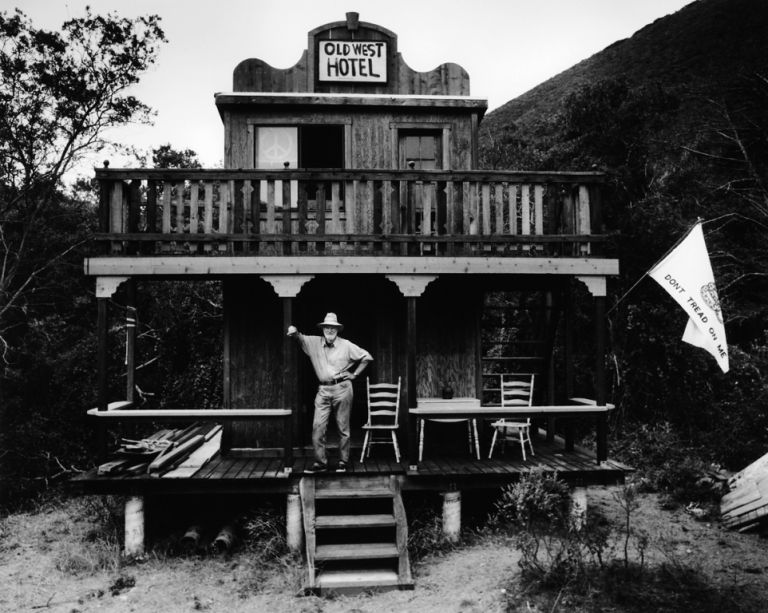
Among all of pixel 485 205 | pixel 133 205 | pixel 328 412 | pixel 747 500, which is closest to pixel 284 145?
pixel 133 205

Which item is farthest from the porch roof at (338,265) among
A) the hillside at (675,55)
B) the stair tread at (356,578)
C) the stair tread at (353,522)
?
the hillside at (675,55)

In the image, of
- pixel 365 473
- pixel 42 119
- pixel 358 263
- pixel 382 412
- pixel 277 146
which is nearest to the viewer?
pixel 365 473

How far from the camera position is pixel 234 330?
1018cm

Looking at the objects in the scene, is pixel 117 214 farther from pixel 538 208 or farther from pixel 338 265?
pixel 538 208

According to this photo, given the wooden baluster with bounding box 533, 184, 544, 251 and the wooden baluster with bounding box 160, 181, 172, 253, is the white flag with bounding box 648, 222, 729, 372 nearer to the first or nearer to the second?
the wooden baluster with bounding box 533, 184, 544, 251

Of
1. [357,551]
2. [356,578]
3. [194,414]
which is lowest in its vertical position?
[356,578]

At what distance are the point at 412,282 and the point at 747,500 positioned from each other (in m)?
5.97

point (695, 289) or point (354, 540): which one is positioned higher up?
point (695, 289)

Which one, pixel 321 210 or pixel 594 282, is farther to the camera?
pixel 594 282

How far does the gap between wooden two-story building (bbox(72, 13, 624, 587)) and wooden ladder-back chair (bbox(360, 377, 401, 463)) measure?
0.76ft

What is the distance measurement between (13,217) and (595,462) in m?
18.1

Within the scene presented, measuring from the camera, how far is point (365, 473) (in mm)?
8406

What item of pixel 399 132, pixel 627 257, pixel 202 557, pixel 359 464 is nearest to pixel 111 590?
pixel 202 557

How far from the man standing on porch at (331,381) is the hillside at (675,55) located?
31.0 m
